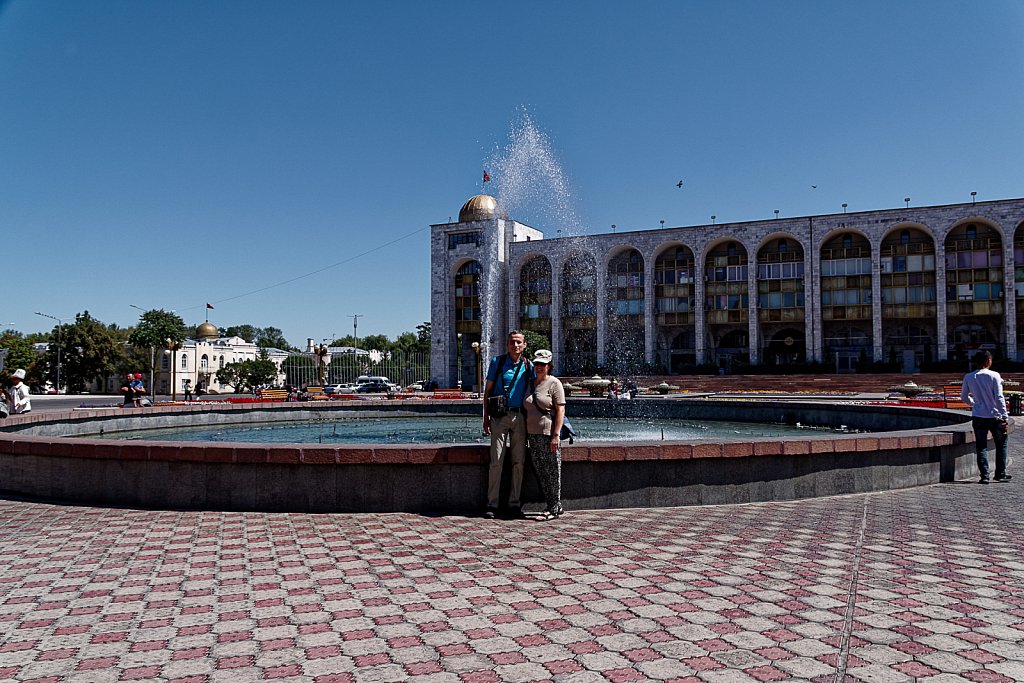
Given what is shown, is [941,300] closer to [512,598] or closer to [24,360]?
[512,598]

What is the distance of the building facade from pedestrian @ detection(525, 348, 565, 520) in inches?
1669

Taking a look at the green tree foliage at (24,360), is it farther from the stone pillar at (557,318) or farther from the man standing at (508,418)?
the man standing at (508,418)

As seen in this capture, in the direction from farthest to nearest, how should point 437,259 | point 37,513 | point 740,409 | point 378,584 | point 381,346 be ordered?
point 381,346, point 437,259, point 740,409, point 37,513, point 378,584

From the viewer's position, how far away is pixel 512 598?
4.46 meters

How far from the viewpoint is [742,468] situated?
7.55 metres

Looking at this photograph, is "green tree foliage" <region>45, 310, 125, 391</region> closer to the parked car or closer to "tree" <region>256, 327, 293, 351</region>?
the parked car

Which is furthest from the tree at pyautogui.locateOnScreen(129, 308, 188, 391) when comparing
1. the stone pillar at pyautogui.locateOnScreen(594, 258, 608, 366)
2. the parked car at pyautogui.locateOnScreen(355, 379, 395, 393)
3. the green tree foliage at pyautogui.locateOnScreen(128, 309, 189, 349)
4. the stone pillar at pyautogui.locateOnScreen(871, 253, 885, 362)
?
the stone pillar at pyautogui.locateOnScreen(871, 253, 885, 362)

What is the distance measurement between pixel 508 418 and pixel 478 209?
6522 centimetres

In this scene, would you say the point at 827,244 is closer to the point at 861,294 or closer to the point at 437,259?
the point at 861,294

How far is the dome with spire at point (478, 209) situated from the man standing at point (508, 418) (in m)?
62.5

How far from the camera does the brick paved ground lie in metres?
3.51

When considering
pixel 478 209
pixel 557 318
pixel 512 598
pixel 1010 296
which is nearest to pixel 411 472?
pixel 512 598

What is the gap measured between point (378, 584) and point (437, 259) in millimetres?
67445

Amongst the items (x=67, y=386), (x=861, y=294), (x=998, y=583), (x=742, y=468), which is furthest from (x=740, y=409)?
(x=67, y=386)
